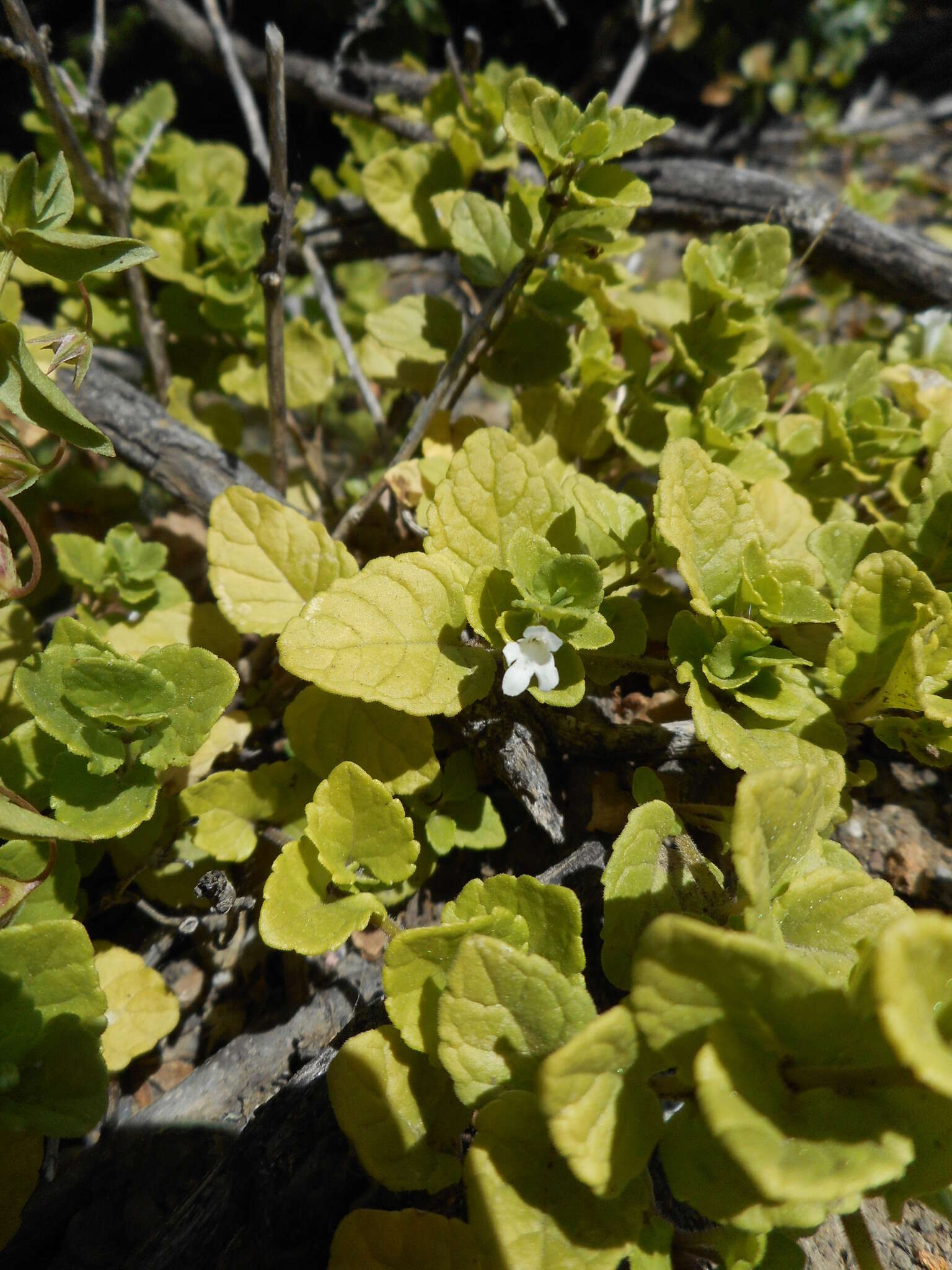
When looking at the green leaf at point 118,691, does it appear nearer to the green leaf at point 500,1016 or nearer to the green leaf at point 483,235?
the green leaf at point 500,1016

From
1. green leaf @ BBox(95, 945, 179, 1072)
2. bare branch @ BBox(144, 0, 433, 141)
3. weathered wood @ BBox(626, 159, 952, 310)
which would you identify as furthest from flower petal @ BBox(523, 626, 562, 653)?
bare branch @ BBox(144, 0, 433, 141)

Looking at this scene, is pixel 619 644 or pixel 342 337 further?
pixel 342 337

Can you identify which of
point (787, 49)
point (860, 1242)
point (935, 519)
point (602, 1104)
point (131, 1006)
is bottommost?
point (131, 1006)

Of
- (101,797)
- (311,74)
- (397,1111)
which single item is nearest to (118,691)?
(101,797)

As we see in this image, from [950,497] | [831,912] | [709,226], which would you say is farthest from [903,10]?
[831,912]

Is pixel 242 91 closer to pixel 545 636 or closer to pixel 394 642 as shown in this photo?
pixel 394 642

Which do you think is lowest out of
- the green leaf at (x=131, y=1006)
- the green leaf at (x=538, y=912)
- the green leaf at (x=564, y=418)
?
the green leaf at (x=131, y=1006)

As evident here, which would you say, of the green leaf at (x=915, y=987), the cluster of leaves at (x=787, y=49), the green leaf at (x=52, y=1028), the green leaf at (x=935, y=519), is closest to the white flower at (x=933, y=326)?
the green leaf at (x=935, y=519)
